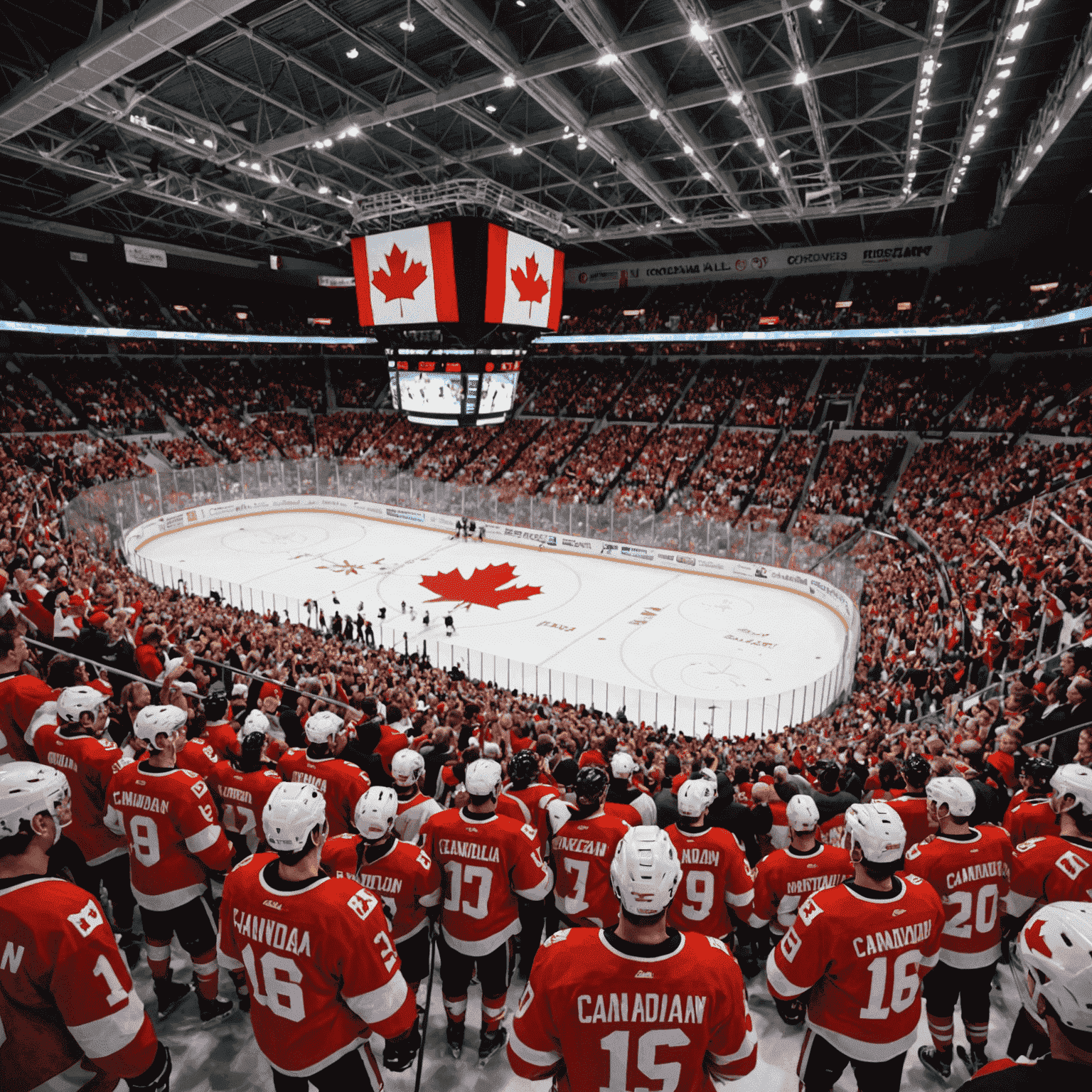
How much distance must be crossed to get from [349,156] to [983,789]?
2498 cm

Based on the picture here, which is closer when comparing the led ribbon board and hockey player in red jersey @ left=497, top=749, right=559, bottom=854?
hockey player in red jersey @ left=497, top=749, right=559, bottom=854

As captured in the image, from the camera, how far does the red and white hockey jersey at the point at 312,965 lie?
248 cm

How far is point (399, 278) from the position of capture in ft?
57.9

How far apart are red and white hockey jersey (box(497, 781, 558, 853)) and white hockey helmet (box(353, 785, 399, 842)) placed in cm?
94

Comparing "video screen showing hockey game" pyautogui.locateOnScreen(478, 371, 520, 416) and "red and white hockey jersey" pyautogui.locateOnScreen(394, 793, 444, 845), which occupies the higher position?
"video screen showing hockey game" pyautogui.locateOnScreen(478, 371, 520, 416)

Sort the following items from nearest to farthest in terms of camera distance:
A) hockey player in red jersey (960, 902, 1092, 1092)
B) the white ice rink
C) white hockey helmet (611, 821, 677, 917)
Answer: hockey player in red jersey (960, 902, 1092, 1092) < white hockey helmet (611, 821, 677, 917) < the white ice rink

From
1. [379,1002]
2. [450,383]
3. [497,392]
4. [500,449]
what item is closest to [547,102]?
[450,383]

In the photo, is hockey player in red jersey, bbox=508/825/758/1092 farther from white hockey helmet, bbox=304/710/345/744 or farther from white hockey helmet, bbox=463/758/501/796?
white hockey helmet, bbox=304/710/345/744

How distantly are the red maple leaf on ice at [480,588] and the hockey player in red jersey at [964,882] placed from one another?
1817 cm

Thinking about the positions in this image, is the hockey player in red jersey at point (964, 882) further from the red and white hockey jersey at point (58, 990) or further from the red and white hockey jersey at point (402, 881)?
the red and white hockey jersey at point (58, 990)

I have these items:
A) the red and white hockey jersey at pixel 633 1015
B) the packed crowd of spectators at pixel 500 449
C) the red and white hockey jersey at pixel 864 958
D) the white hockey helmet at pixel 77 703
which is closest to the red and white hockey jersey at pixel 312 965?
the red and white hockey jersey at pixel 633 1015

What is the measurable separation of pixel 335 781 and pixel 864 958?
3.29 m

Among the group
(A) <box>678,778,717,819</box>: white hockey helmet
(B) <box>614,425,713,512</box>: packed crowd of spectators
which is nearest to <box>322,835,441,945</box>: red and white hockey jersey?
Result: (A) <box>678,778,717,819</box>: white hockey helmet

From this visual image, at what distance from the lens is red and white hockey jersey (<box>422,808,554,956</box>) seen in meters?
3.45
